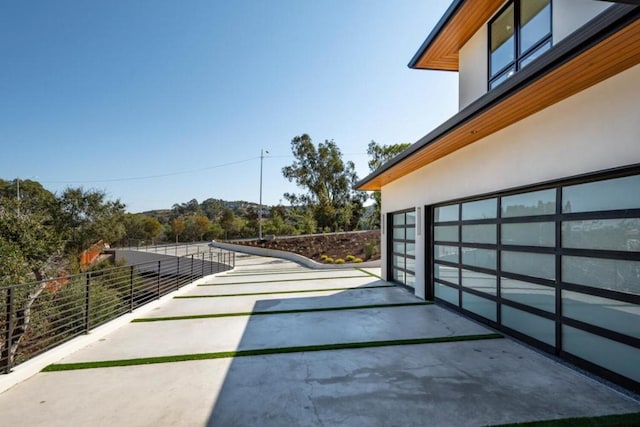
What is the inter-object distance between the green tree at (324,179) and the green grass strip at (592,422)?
25.8 m

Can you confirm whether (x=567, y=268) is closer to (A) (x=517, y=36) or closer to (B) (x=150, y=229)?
(A) (x=517, y=36)

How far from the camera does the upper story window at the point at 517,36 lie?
5.21m

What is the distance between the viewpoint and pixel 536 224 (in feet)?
15.1

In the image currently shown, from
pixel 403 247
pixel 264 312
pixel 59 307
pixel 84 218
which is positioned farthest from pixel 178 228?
pixel 264 312

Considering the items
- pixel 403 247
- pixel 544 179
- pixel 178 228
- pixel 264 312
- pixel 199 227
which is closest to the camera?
pixel 544 179

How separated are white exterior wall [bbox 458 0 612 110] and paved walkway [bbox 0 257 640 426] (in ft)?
14.7

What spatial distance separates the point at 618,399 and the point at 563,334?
3.35 ft

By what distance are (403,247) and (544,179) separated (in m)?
5.57

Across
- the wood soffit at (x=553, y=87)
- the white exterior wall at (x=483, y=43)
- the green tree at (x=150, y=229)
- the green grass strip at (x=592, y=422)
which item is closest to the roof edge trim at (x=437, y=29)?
the white exterior wall at (x=483, y=43)

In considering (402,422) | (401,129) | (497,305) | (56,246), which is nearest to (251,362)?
(402,422)

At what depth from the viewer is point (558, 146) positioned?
13.6 feet

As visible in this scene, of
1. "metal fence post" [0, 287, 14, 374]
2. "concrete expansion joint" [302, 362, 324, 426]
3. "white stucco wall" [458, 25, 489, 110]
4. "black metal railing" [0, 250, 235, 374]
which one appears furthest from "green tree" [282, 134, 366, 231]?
"metal fence post" [0, 287, 14, 374]

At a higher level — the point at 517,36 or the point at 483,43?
the point at 483,43

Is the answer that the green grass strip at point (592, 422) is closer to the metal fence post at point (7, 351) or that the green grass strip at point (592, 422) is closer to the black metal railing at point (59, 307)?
the black metal railing at point (59, 307)
